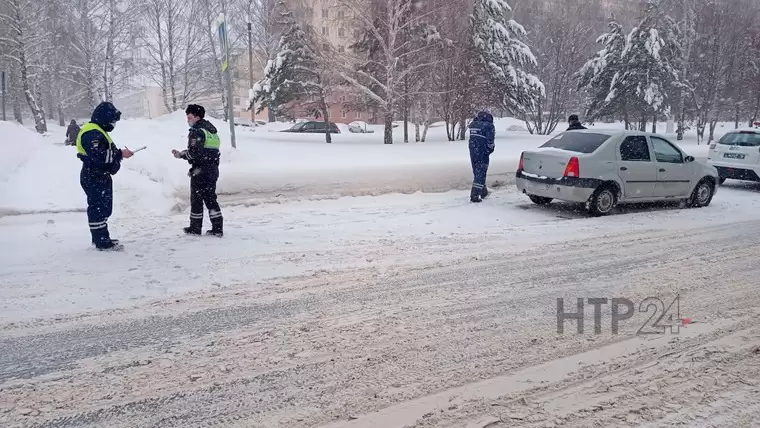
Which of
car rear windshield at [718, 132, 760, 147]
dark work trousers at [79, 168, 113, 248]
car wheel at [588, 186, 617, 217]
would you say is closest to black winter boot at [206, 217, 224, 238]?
dark work trousers at [79, 168, 113, 248]

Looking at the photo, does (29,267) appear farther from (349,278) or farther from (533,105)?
(533,105)

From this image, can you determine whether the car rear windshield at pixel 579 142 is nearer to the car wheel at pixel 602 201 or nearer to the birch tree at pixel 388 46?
the car wheel at pixel 602 201

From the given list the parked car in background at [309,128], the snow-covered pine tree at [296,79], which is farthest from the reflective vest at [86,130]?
the parked car in background at [309,128]

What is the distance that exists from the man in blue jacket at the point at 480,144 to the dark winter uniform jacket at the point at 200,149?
5263mm

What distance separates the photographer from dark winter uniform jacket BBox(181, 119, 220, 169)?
6.60 meters

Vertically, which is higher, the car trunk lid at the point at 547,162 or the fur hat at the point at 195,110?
the fur hat at the point at 195,110

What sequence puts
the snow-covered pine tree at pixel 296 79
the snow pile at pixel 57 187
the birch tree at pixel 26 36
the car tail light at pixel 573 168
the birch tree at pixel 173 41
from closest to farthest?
the snow pile at pixel 57 187
the car tail light at pixel 573 168
the snow-covered pine tree at pixel 296 79
the birch tree at pixel 26 36
the birch tree at pixel 173 41

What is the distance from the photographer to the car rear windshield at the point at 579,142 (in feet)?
29.9

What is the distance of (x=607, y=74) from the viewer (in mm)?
33562

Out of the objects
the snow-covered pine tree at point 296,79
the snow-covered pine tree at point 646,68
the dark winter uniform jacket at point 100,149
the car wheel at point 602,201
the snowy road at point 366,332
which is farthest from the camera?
the snow-covered pine tree at point 646,68

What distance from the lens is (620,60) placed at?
106 ft

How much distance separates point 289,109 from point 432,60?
9209 millimetres
